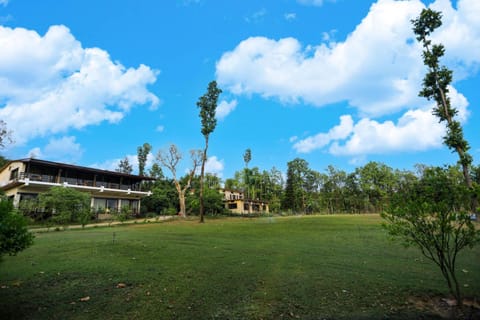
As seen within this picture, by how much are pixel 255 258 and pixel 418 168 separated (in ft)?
202

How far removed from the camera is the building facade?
25688 mm

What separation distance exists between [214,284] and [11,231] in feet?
12.7

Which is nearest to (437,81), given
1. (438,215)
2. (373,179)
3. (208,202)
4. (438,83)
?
(438,83)

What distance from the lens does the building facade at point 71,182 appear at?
25688 millimetres

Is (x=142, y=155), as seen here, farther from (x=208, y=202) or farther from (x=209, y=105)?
(x=209, y=105)

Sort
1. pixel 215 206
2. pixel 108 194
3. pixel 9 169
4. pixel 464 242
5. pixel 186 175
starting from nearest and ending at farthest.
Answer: pixel 464 242, pixel 9 169, pixel 108 194, pixel 215 206, pixel 186 175

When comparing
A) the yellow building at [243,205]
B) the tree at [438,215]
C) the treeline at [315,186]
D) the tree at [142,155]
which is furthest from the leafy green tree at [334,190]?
the tree at [438,215]

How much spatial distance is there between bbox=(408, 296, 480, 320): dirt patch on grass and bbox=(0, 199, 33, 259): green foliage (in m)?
7.32

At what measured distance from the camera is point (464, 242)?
14.5 feet

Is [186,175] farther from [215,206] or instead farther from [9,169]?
[9,169]

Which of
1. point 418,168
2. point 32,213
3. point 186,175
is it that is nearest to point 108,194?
point 32,213

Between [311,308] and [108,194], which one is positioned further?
[108,194]

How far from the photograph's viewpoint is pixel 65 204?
71.9ft

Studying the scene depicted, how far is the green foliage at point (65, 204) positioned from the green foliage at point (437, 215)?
889 inches
